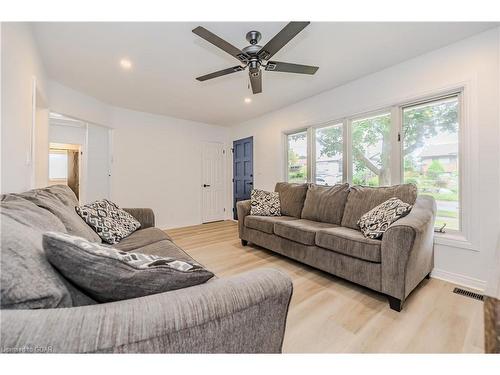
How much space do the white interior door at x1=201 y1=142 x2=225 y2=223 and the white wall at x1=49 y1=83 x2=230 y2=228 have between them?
5.7 inches

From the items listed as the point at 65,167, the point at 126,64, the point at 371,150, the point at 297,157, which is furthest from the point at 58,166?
the point at 371,150

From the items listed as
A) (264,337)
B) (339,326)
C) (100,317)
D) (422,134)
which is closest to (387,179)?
(422,134)

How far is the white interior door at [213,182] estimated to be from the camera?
16.7 ft

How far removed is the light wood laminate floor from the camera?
1.32 meters

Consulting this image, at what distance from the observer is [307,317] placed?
5.23ft

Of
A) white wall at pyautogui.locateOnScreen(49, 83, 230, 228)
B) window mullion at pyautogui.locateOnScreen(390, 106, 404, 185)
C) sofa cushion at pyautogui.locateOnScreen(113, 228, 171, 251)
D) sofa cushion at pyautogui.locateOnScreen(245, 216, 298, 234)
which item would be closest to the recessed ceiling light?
white wall at pyautogui.locateOnScreen(49, 83, 230, 228)

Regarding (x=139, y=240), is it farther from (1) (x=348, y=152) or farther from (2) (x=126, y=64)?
(1) (x=348, y=152)

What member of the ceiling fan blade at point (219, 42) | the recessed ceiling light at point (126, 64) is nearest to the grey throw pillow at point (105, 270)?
the ceiling fan blade at point (219, 42)

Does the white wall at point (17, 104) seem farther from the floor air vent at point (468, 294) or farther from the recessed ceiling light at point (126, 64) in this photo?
the floor air vent at point (468, 294)

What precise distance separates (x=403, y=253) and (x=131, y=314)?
184 centimetres

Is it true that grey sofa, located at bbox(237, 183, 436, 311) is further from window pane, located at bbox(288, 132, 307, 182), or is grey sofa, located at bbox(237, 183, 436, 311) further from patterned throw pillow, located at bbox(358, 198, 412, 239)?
window pane, located at bbox(288, 132, 307, 182)

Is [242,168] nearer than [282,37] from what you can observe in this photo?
No

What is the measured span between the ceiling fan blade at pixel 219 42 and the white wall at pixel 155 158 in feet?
8.96

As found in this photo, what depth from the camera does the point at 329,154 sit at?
346 cm
